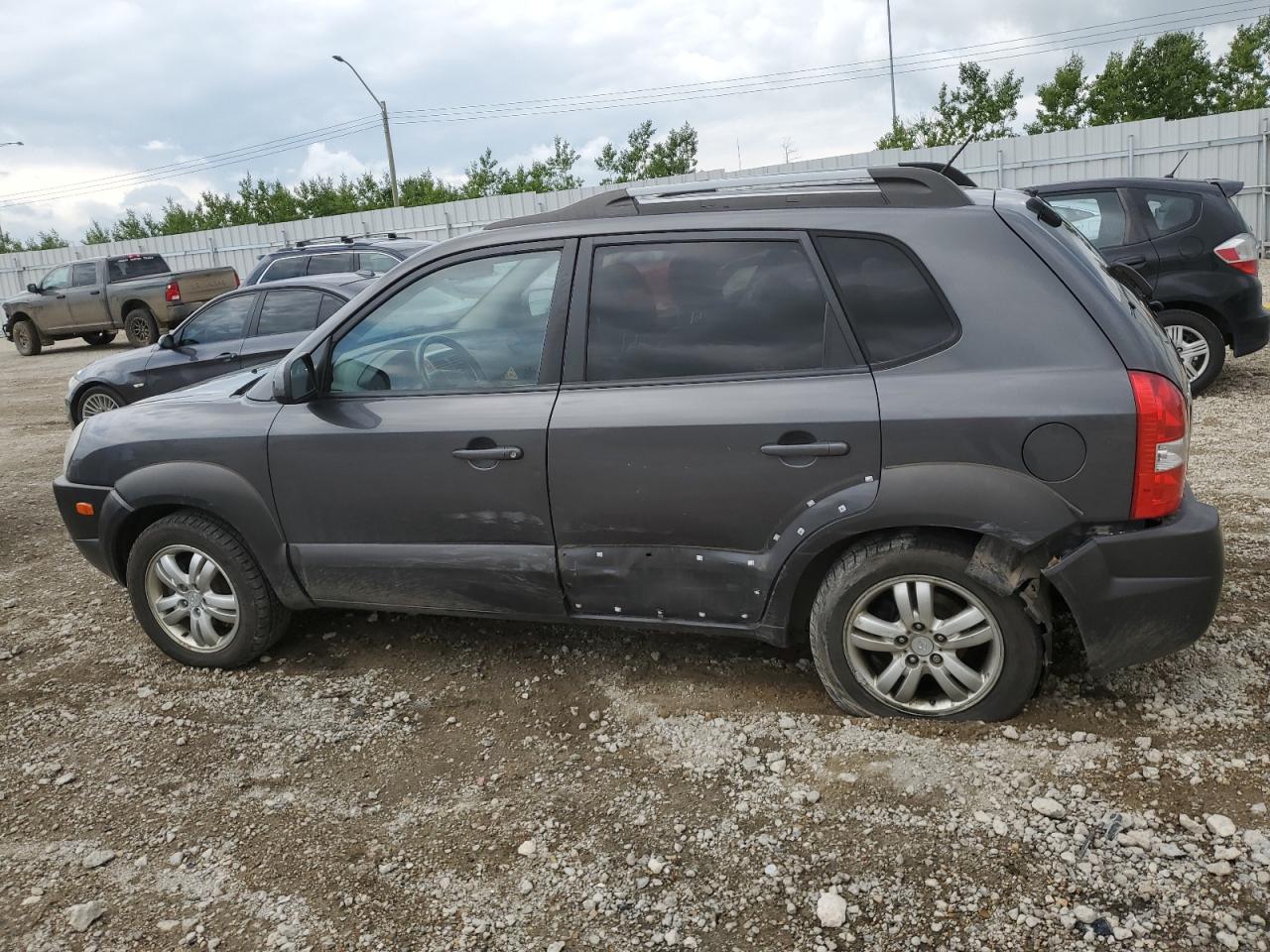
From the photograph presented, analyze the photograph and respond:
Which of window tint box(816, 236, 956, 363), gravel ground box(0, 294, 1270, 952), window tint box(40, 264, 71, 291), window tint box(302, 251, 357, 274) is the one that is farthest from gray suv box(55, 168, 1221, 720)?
window tint box(40, 264, 71, 291)

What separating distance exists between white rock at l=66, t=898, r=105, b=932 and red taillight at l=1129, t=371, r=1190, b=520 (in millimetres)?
3131

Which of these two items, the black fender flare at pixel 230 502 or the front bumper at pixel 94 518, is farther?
the front bumper at pixel 94 518

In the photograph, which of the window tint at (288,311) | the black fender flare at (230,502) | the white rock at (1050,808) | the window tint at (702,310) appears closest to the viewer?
the white rock at (1050,808)

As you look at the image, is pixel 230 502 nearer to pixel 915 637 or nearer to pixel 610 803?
pixel 610 803

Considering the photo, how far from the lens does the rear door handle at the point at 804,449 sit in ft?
10.2

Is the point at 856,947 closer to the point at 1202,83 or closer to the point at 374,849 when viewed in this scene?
the point at 374,849

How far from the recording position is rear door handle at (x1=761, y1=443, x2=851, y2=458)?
10.2ft

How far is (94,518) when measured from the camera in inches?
169

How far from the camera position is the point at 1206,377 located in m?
8.05

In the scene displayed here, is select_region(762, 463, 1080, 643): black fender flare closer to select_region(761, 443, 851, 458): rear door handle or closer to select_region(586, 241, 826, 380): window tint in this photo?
select_region(761, 443, 851, 458): rear door handle

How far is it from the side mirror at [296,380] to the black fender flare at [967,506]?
1992 millimetres

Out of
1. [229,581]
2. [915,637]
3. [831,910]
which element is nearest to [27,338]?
[229,581]

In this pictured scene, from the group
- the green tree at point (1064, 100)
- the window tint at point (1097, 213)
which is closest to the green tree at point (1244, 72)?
the green tree at point (1064, 100)

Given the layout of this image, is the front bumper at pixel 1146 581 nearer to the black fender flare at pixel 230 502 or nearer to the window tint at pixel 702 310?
the window tint at pixel 702 310
